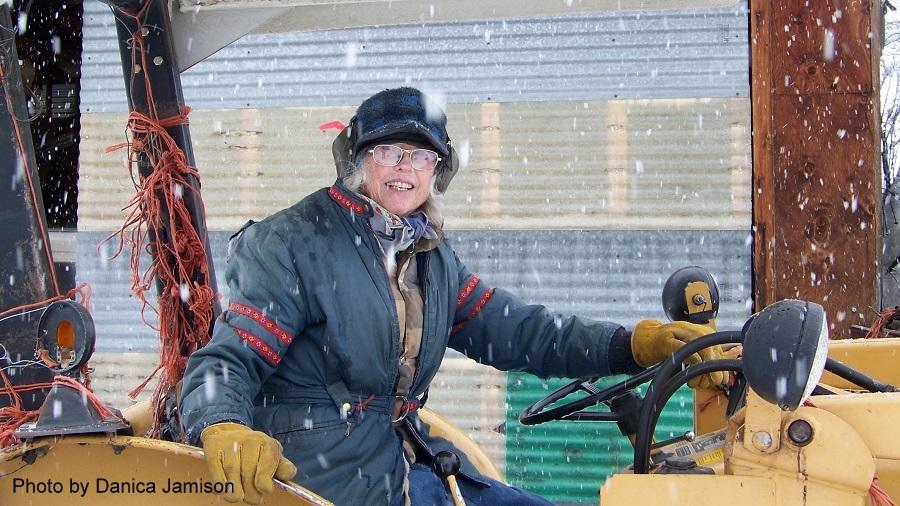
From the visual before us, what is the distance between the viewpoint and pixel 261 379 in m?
Answer: 2.41

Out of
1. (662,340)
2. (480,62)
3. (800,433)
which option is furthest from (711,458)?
(480,62)

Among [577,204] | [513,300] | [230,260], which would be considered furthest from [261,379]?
[577,204]

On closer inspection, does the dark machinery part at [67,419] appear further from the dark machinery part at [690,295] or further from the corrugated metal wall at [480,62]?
the corrugated metal wall at [480,62]

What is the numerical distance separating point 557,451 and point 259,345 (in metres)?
4.14

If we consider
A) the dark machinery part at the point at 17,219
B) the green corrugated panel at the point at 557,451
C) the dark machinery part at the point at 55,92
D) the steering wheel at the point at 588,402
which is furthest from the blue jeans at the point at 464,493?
the green corrugated panel at the point at 557,451

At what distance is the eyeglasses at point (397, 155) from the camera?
269cm

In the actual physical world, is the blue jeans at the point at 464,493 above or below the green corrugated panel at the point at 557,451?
above

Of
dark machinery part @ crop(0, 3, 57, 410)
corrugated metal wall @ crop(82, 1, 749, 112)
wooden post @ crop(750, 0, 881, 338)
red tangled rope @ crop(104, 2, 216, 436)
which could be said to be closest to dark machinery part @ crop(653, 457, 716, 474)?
red tangled rope @ crop(104, 2, 216, 436)

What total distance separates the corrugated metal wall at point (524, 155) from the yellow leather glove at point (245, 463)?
417cm

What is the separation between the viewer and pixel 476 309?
3.01 m

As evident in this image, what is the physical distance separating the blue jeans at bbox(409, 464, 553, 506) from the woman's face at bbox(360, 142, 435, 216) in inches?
28.2

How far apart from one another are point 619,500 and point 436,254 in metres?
1.18

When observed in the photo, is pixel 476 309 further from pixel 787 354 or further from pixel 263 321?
pixel 787 354

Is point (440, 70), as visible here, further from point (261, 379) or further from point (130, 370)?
point (261, 379)
